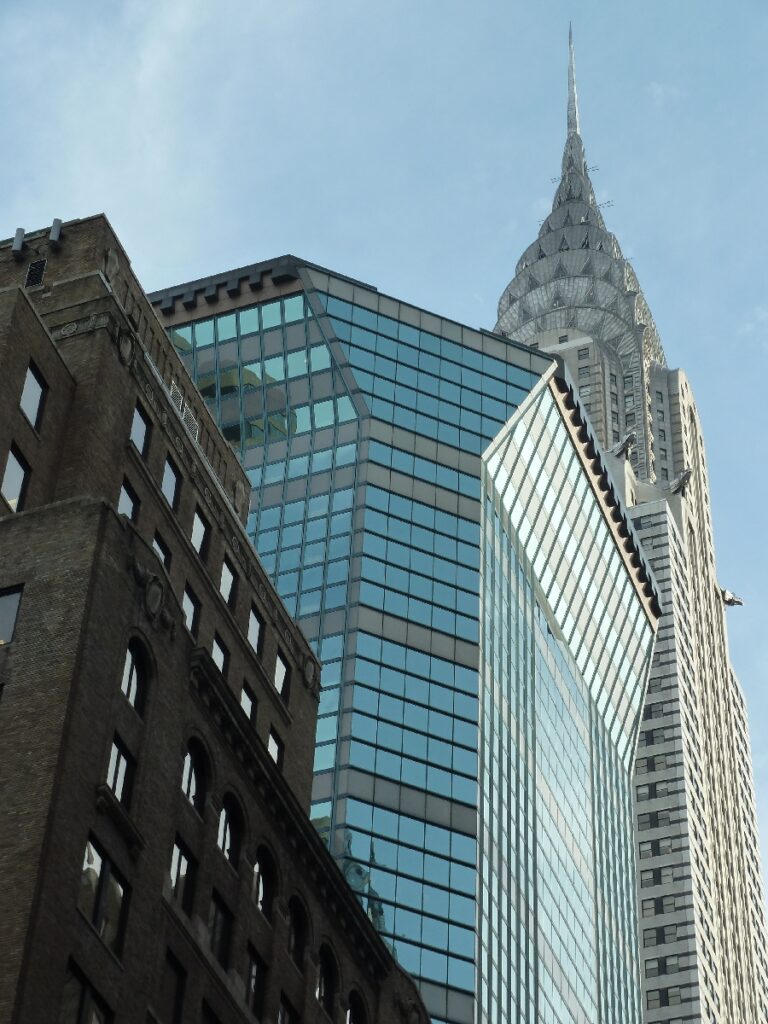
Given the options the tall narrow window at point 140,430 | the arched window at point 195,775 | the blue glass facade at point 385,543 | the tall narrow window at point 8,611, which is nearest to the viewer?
the tall narrow window at point 8,611

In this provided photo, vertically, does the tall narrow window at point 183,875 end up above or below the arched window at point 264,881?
below

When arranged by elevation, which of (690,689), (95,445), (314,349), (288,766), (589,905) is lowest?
(288,766)

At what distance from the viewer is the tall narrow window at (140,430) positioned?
51.3 metres

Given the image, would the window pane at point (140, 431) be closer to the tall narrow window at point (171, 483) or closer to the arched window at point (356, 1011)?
the tall narrow window at point (171, 483)

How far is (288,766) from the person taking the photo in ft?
181

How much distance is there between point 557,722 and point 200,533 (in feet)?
234

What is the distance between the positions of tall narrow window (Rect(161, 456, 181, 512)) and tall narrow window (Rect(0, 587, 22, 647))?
12163mm

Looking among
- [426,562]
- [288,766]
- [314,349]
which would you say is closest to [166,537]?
[288,766]

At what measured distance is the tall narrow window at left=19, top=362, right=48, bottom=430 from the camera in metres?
47.2

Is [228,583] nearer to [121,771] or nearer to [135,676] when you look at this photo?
[135,676]

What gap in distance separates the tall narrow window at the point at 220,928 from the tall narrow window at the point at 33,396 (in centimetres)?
1288

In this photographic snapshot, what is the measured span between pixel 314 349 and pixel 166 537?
64575 mm

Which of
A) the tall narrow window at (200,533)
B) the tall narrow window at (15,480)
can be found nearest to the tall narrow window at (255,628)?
the tall narrow window at (200,533)

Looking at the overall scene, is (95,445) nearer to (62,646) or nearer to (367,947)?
(62,646)
